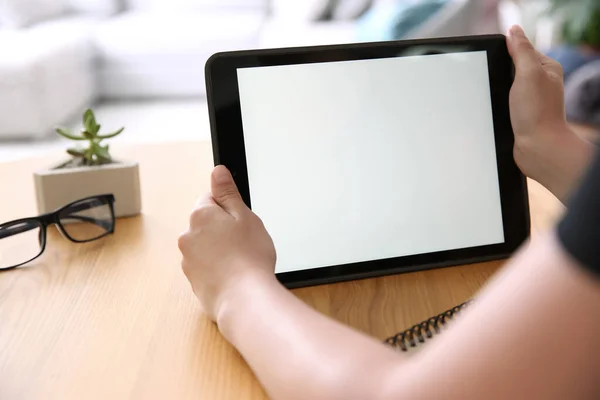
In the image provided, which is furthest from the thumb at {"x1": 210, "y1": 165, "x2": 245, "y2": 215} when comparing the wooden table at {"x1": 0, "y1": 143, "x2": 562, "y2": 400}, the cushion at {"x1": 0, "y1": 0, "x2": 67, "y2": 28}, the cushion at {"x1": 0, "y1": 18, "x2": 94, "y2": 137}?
the cushion at {"x1": 0, "y1": 0, "x2": 67, "y2": 28}

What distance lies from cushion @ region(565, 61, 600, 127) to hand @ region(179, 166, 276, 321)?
1.57 metres

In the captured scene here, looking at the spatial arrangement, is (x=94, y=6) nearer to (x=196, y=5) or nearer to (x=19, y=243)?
(x=196, y=5)

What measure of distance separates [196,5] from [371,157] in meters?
3.80

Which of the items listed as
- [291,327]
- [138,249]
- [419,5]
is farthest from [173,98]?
[291,327]

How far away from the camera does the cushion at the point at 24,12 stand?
140 inches

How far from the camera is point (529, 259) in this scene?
0.31 m

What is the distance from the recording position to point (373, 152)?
25.7 inches

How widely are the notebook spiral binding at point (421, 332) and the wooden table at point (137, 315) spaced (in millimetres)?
13

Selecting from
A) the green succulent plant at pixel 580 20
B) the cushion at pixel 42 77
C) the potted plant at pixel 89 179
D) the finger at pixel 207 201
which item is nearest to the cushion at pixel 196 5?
the cushion at pixel 42 77

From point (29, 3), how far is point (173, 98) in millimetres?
929

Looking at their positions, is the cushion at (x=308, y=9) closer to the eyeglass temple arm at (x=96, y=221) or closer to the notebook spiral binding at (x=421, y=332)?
the eyeglass temple arm at (x=96, y=221)

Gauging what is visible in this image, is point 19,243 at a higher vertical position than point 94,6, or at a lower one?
lower

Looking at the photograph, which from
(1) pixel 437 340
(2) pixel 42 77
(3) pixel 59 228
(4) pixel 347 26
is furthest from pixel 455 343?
(4) pixel 347 26

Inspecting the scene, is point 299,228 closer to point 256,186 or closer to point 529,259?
point 256,186
